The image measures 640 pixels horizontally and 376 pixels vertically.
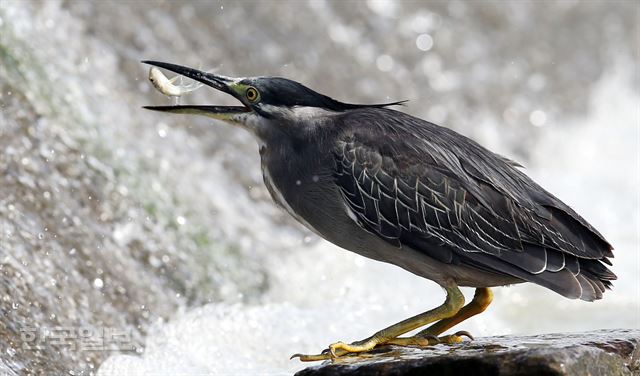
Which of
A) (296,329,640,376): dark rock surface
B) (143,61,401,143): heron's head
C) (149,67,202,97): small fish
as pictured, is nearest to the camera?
(296,329,640,376): dark rock surface

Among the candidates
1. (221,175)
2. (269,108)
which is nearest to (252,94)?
(269,108)

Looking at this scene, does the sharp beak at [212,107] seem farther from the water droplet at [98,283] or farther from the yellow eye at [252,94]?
the water droplet at [98,283]

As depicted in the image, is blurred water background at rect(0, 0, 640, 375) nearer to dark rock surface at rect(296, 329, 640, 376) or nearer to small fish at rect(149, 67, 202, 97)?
small fish at rect(149, 67, 202, 97)

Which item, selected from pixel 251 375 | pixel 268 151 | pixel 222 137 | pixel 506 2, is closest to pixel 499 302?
pixel 222 137

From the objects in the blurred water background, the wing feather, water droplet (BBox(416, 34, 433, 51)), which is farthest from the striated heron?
water droplet (BBox(416, 34, 433, 51))

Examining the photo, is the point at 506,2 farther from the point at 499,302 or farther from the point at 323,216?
the point at 323,216

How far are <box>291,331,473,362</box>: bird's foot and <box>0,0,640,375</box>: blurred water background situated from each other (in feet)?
4.65

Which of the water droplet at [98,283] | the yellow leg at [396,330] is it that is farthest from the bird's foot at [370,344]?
the water droplet at [98,283]

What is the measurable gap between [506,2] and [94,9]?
19.5ft

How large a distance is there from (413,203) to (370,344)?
0.75 metres

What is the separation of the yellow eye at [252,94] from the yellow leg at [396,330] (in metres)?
1.36

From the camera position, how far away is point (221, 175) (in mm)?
9555

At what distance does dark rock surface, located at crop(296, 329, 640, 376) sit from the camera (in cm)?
465

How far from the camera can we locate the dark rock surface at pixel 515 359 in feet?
15.3
